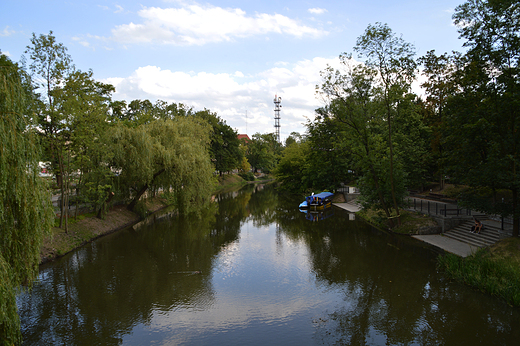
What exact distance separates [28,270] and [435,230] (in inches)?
815

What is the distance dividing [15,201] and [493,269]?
1616 cm

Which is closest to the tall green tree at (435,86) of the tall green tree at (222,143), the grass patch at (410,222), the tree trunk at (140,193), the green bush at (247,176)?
the grass patch at (410,222)

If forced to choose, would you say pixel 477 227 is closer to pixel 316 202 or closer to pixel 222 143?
pixel 316 202

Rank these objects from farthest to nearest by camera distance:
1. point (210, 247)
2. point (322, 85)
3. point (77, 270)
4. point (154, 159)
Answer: point (154, 159) → point (322, 85) → point (210, 247) → point (77, 270)

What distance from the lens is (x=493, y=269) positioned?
40.8 ft

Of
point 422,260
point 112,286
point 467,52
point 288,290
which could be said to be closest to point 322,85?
point 467,52

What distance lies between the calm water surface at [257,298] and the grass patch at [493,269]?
1.47 ft

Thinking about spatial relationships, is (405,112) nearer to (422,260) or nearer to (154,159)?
(422,260)

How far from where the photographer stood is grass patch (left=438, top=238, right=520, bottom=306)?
448 inches

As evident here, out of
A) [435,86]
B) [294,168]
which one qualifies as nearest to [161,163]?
[435,86]

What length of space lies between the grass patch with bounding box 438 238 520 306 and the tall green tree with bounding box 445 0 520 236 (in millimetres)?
1655

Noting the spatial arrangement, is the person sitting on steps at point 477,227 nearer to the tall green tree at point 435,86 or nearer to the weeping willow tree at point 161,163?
the tall green tree at point 435,86

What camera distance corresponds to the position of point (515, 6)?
13172 mm

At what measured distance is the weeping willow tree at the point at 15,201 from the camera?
729cm
